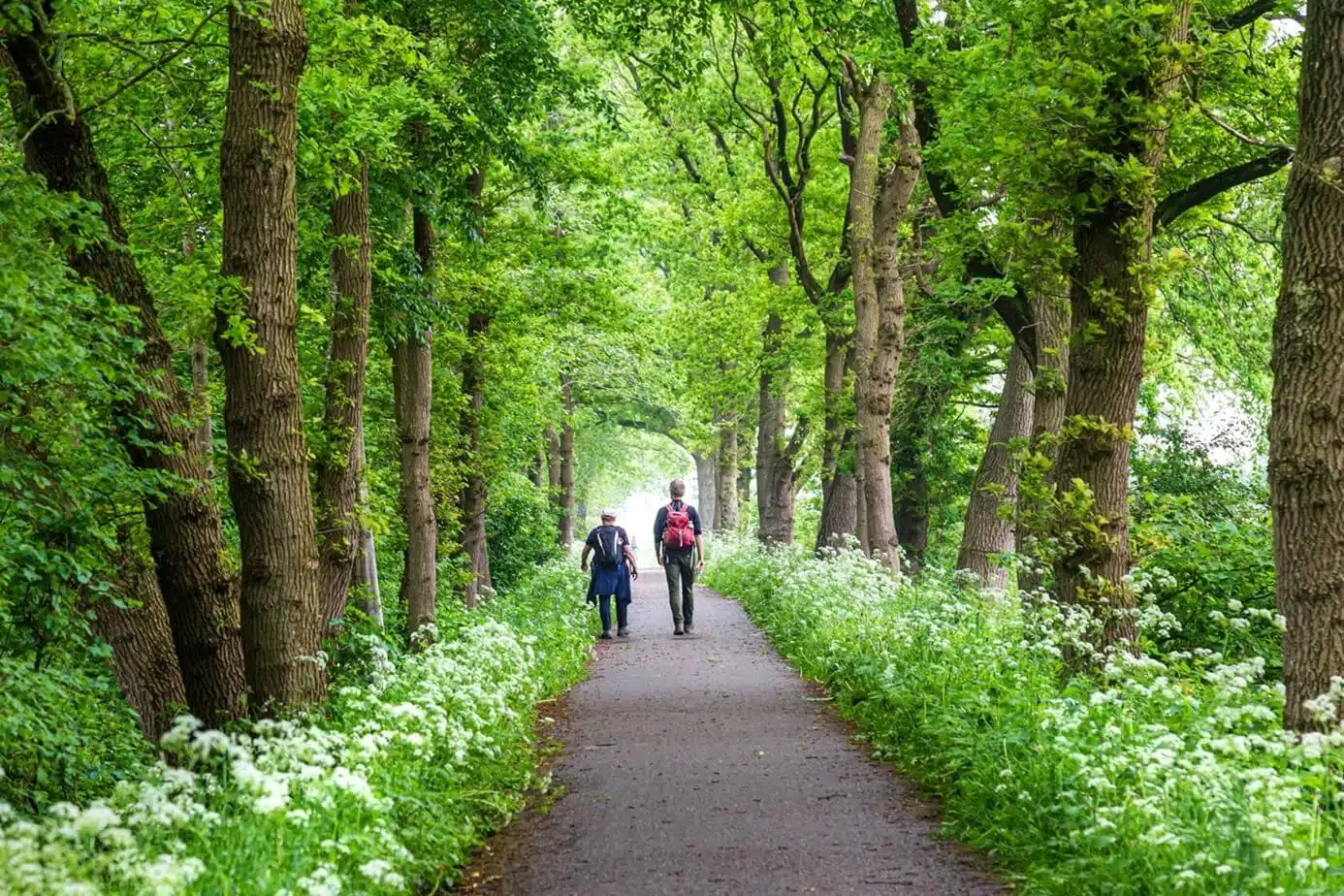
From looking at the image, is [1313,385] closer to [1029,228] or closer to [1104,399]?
[1104,399]

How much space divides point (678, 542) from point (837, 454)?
25.0 feet

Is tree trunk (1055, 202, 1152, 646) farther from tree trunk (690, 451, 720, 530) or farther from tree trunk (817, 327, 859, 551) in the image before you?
tree trunk (690, 451, 720, 530)

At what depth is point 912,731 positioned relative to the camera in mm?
9039

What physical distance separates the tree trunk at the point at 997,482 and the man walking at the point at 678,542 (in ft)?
13.2

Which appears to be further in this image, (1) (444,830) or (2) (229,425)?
(2) (229,425)

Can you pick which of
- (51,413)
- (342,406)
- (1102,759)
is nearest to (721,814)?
(1102,759)

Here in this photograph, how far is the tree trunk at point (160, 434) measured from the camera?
7430 mm

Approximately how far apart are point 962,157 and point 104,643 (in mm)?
9037

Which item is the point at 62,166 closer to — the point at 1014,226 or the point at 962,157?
the point at 1014,226

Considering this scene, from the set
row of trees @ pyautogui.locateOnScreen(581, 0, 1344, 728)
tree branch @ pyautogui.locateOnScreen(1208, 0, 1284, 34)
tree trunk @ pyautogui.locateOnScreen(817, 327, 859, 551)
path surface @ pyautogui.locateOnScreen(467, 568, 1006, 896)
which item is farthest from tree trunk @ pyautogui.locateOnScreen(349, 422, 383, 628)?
tree trunk @ pyautogui.locateOnScreen(817, 327, 859, 551)

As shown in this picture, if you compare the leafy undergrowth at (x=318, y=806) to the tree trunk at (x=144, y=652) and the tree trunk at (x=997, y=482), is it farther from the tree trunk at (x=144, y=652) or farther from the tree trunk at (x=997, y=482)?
the tree trunk at (x=997, y=482)

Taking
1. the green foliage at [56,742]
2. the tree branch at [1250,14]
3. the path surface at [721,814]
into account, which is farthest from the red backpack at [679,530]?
the tree branch at [1250,14]

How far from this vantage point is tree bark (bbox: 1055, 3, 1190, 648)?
831 centimetres

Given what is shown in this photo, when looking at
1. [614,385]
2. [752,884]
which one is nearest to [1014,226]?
[752,884]
